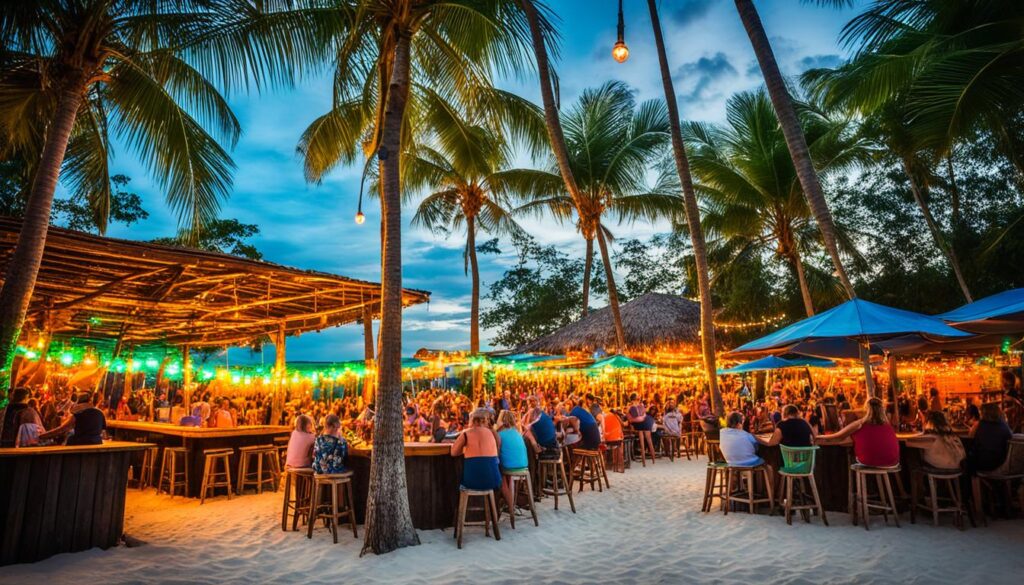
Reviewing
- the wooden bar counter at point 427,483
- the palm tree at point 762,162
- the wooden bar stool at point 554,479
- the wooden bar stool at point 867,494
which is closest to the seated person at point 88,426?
the wooden bar counter at point 427,483

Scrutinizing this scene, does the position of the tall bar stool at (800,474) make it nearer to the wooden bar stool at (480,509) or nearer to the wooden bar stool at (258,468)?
the wooden bar stool at (480,509)

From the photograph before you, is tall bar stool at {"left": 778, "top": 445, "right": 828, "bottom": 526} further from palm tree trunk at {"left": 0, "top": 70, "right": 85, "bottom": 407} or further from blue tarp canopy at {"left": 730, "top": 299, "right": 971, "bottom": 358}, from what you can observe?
palm tree trunk at {"left": 0, "top": 70, "right": 85, "bottom": 407}

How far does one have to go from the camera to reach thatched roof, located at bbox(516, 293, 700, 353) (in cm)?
2045

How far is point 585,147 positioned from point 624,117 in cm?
175

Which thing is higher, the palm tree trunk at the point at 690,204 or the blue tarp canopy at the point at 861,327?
the palm tree trunk at the point at 690,204

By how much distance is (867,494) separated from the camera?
6805mm

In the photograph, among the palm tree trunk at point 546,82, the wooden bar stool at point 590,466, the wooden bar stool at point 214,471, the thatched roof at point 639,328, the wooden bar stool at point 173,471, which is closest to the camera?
the palm tree trunk at point 546,82

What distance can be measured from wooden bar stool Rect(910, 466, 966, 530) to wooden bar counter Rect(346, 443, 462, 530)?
17.4 feet

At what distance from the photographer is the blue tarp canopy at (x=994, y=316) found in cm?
680

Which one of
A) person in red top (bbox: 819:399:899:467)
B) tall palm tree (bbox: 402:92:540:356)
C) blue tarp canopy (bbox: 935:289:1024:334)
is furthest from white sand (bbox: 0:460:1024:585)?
tall palm tree (bbox: 402:92:540:356)

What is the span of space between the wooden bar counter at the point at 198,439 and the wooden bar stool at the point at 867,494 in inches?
Answer: 345

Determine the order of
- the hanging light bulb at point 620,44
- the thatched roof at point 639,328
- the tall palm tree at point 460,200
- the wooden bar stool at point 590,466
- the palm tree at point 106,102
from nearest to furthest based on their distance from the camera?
1. the palm tree at point 106,102
2. the hanging light bulb at point 620,44
3. the wooden bar stool at point 590,466
4. the tall palm tree at point 460,200
5. the thatched roof at point 639,328

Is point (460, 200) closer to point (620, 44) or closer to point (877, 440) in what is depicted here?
point (620, 44)

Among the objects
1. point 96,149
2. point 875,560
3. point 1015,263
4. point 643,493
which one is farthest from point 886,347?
point 96,149
